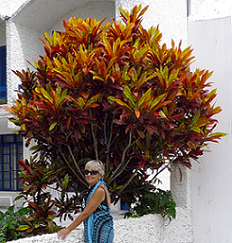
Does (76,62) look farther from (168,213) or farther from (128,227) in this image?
(168,213)

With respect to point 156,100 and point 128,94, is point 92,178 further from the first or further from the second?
point 156,100

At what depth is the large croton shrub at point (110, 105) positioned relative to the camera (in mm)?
4203

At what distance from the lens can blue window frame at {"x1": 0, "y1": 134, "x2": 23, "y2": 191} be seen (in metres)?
12.7

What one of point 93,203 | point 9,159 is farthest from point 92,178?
point 9,159

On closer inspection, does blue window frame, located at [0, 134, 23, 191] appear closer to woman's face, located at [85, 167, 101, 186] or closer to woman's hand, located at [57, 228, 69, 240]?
woman's hand, located at [57, 228, 69, 240]

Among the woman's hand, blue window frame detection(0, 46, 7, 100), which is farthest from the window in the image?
the woman's hand

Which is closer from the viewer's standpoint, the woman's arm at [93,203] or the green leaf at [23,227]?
the woman's arm at [93,203]

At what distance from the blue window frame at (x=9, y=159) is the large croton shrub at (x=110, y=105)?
7.71 m

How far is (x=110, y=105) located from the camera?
14.0 feet

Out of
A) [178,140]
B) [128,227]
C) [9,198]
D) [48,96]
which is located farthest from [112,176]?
[9,198]

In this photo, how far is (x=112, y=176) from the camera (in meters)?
4.98

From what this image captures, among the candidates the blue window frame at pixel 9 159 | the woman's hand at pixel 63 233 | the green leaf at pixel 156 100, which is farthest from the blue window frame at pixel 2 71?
the green leaf at pixel 156 100

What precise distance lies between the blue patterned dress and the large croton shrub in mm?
768

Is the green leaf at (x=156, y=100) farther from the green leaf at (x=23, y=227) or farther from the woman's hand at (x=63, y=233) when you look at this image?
the green leaf at (x=23, y=227)
